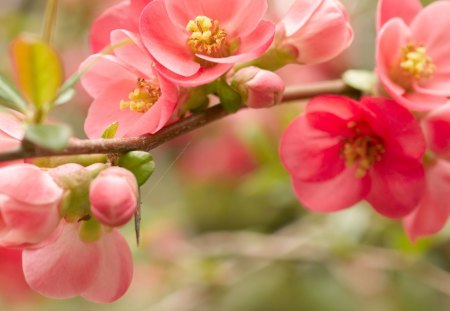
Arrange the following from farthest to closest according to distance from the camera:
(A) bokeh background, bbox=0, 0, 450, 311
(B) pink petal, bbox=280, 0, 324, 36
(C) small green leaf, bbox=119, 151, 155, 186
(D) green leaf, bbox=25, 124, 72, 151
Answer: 1. (A) bokeh background, bbox=0, 0, 450, 311
2. (B) pink petal, bbox=280, 0, 324, 36
3. (C) small green leaf, bbox=119, 151, 155, 186
4. (D) green leaf, bbox=25, 124, 72, 151

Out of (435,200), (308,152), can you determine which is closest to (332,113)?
(308,152)

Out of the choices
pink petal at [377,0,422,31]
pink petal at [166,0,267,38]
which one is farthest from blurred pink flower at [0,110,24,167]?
pink petal at [377,0,422,31]

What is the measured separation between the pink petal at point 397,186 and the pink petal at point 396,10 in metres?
0.14

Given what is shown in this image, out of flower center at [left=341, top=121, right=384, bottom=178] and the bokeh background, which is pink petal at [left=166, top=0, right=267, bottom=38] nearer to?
flower center at [left=341, top=121, right=384, bottom=178]

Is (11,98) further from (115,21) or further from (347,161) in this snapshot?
(347,161)

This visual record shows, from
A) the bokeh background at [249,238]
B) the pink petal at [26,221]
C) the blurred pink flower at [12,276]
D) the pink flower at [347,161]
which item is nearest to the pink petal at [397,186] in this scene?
the pink flower at [347,161]

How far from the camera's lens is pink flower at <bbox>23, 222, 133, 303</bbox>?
63 cm

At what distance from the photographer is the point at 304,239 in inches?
54.1

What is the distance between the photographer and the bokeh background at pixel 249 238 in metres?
1.35

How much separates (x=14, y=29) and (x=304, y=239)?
683 millimetres

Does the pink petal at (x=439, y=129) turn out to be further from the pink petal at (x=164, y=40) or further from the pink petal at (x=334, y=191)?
the pink petal at (x=164, y=40)

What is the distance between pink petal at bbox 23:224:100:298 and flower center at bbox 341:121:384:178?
29 centimetres

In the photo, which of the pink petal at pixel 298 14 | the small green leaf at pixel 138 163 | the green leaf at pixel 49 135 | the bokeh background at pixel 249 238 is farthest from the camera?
the bokeh background at pixel 249 238

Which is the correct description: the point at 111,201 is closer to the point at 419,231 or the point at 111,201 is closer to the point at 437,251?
the point at 419,231
